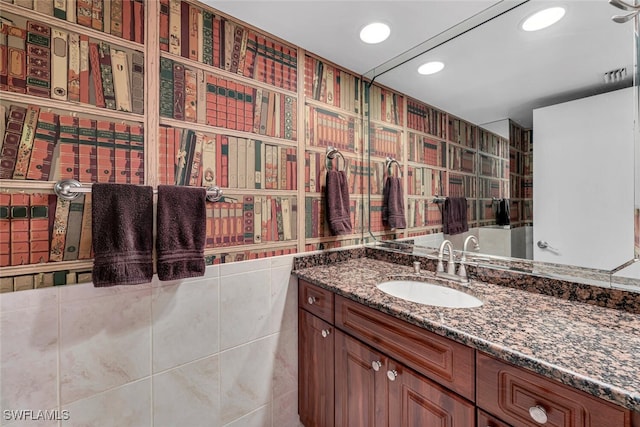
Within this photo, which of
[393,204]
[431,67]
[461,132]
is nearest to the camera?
[461,132]

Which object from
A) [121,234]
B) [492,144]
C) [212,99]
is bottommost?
[121,234]

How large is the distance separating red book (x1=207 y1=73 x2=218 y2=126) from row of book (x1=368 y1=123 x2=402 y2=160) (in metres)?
1.05

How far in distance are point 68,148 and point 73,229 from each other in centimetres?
29

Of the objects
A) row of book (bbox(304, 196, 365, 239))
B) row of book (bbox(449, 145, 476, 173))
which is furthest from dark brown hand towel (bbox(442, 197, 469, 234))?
row of book (bbox(304, 196, 365, 239))

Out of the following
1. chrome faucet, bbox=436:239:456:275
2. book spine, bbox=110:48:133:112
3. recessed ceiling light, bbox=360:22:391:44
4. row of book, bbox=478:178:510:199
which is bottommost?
chrome faucet, bbox=436:239:456:275

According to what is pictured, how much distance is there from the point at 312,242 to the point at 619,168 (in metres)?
1.35

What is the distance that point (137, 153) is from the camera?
3.53ft

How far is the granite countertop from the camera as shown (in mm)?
581

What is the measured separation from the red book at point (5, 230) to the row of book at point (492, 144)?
1.92m

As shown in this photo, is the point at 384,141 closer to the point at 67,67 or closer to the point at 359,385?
the point at 359,385

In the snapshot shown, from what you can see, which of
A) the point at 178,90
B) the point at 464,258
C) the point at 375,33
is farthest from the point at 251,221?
the point at 375,33

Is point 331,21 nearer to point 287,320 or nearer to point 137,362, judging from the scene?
point 287,320

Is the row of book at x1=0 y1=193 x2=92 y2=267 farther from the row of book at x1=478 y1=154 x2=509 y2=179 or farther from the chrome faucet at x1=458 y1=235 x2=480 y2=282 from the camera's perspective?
the row of book at x1=478 y1=154 x2=509 y2=179

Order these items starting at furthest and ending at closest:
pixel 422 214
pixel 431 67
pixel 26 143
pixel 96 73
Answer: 1. pixel 422 214
2. pixel 431 67
3. pixel 96 73
4. pixel 26 143
